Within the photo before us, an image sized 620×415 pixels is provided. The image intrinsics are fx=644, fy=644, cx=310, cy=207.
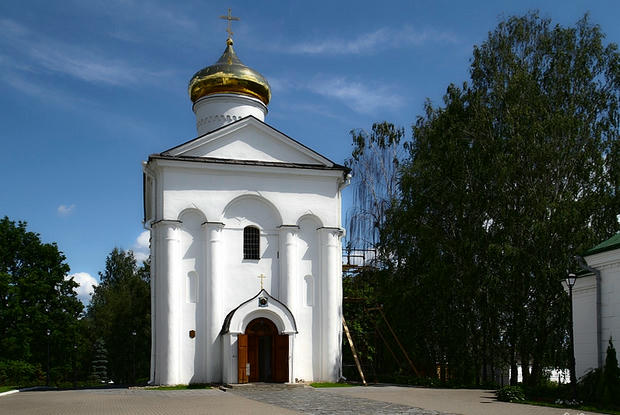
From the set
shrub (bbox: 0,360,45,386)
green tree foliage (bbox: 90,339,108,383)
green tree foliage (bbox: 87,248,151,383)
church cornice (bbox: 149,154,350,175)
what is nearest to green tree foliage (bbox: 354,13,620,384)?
church cornice (bbox: 149,154,350,175)

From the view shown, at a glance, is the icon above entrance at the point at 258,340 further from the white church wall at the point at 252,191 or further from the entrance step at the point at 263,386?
the white church wall at the point at 252,191

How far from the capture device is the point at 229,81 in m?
24.7

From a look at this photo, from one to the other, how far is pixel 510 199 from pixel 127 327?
27950 mm

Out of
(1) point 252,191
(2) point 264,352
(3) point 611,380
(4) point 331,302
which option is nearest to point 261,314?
(2) point 264,352

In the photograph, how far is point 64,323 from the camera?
3319 centimetres

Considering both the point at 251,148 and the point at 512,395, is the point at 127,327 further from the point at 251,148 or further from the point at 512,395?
the point at 512,395

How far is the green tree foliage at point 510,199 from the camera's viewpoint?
2020 centimetres

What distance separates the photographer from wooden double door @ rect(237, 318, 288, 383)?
20359 millimetres

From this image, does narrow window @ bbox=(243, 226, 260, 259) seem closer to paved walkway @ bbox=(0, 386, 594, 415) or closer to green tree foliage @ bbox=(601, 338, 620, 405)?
paved walkway @ bbox=(0, 386, 594, 415)

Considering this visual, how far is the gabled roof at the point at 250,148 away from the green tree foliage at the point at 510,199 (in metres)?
3.94

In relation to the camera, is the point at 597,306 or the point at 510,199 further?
the point at 510,199

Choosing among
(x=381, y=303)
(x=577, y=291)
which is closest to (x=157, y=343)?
(x=381, y=303)

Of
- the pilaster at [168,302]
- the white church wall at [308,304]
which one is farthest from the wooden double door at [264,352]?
the pilaster at [168,302]

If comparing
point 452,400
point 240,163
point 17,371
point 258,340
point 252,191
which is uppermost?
point 240,163
